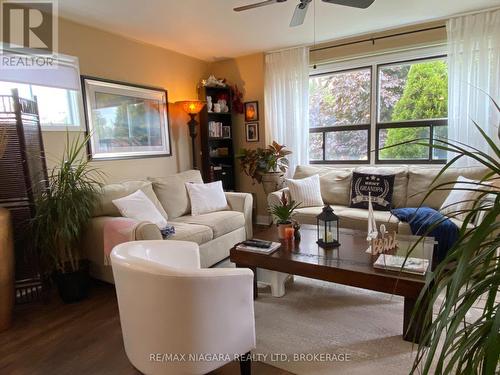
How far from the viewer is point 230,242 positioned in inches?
128

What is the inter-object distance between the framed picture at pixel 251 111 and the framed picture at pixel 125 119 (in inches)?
47.0

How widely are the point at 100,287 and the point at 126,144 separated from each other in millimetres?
1613

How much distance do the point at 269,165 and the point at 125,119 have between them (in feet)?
6.05

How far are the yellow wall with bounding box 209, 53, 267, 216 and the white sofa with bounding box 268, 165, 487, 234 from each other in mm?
892

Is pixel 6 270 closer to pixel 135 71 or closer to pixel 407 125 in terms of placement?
pixel 135 71

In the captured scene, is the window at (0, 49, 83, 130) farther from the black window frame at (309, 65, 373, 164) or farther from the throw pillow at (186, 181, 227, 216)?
the black window frame at (309, 65, 373, 164)

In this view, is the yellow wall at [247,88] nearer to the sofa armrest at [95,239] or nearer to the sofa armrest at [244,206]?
the sofa armrest at [244,206]

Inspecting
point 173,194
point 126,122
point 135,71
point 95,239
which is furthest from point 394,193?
point 135,71

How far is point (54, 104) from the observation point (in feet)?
9.75

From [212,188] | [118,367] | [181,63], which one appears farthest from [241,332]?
[181,63]

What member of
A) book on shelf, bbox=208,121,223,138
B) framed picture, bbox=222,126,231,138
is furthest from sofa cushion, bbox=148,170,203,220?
framed picture, bbox=222,126,231,138

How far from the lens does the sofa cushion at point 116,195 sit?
2.77 m

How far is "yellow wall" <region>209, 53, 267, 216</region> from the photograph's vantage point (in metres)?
4.52

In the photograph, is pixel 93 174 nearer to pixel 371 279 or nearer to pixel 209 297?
pixel 209 297
